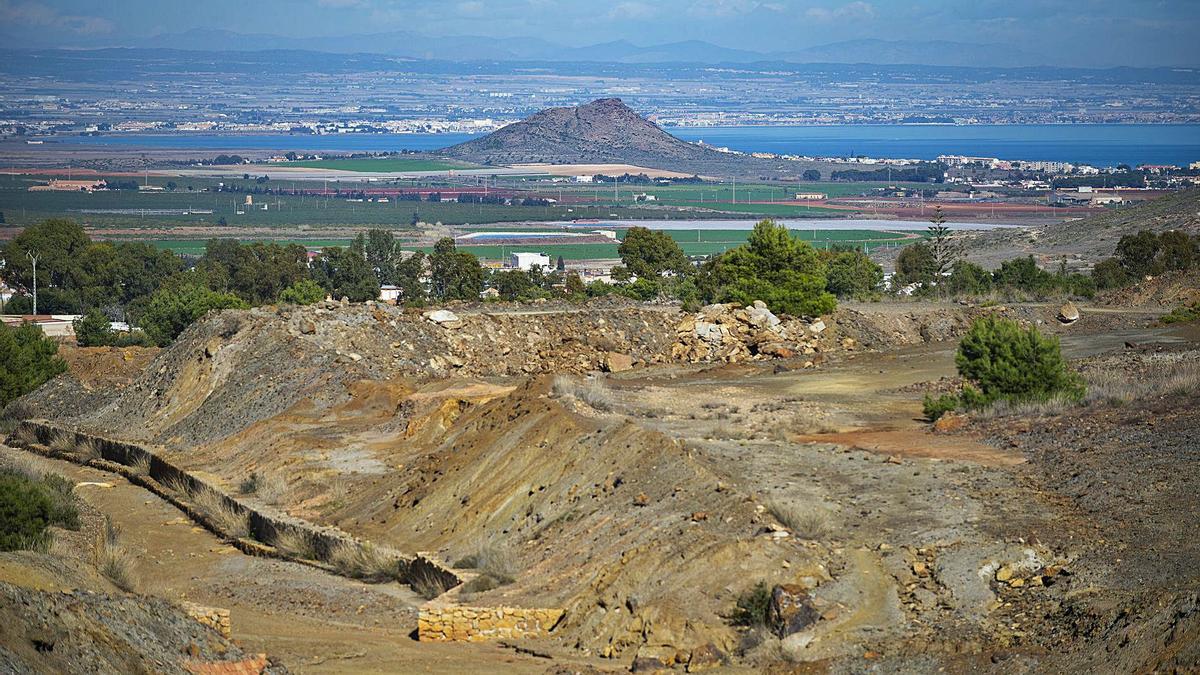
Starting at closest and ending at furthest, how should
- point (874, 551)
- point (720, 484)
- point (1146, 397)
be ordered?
point (874, 551), point (720, 484), point (1146, 397)

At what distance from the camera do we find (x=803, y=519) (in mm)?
19078

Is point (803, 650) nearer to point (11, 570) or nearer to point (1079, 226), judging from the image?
point (11, 570)

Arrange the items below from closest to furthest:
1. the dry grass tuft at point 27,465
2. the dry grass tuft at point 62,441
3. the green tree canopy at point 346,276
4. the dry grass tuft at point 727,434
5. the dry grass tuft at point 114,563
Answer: the dry grass tuft at point 114,563, the dry grass tuft at point 727,434, the dry grass tuft at point 27,465, the dry grass tuft at point 62,441, the green tree canopy at point 346,276

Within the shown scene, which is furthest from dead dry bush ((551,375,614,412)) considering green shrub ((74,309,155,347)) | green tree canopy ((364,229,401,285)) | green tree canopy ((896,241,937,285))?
green tree canopy ((364,229,401,285))

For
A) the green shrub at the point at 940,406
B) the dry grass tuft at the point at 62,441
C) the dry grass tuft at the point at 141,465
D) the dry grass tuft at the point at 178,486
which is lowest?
the dry grass tuft at the point at 62,441

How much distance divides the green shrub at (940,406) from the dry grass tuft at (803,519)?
9009 mm

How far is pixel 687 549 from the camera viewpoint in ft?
59.9

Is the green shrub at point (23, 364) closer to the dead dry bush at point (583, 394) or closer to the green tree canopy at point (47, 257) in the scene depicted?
the dead dry bush at point (583, 394)

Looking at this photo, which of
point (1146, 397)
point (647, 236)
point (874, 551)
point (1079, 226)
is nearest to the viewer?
point (874, 551)

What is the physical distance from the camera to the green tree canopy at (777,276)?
43.9m

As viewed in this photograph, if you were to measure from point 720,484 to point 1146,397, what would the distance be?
943 centimetres

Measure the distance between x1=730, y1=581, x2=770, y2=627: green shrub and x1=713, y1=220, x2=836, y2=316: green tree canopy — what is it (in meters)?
27.1

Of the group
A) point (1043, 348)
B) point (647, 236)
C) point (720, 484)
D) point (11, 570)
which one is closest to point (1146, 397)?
point (1043, 348)

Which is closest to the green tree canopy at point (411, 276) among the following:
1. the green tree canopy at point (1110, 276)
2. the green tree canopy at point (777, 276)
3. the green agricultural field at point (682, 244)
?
the green tree canopy at point (777, 276)
